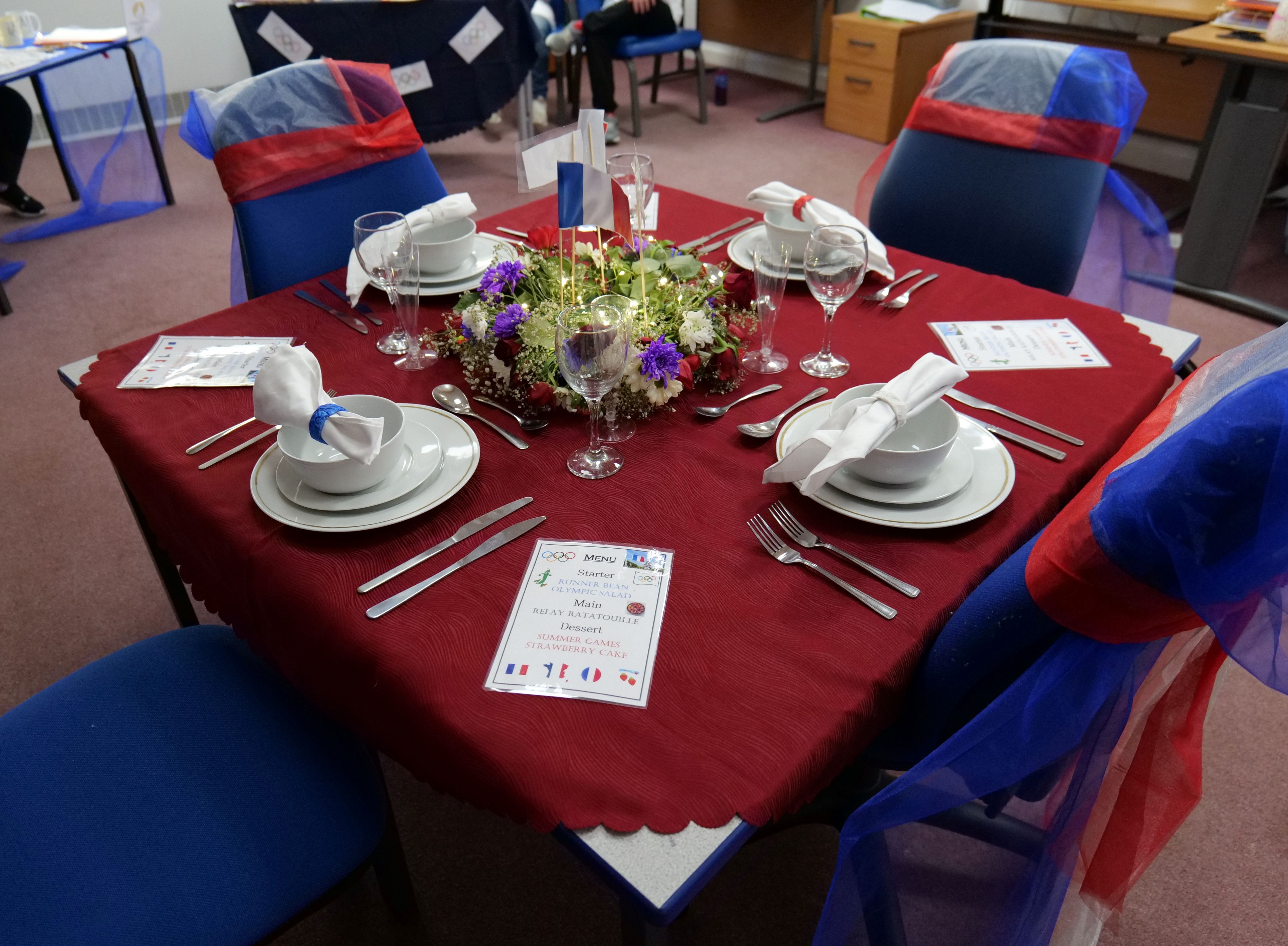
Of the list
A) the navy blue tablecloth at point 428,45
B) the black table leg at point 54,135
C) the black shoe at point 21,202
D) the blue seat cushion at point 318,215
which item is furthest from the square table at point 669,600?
the black shoe at point 21,202

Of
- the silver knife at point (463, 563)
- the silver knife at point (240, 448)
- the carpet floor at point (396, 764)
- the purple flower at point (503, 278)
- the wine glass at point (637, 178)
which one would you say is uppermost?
the wine glass at point (637, 178)

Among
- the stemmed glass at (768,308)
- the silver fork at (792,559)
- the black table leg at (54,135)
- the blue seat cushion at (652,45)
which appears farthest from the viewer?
the blue seat cushion at (652,45)

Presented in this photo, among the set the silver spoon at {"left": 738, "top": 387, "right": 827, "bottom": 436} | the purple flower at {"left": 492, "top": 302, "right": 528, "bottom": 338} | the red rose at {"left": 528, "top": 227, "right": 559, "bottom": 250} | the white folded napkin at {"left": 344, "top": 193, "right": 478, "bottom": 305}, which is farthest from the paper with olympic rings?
the white folded napkin at {"left": 344, "top": 193, "right": 478, "bottom": 305}

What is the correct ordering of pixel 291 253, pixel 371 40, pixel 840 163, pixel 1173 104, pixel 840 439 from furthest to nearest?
pixel 840 163 → pixel 1173 104 → pixel 371 40 → pixel 291 253 → pixel 840 439

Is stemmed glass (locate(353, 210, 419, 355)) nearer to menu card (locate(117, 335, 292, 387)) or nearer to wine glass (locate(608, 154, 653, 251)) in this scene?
menu card (locate(117, 335, 292, 387))

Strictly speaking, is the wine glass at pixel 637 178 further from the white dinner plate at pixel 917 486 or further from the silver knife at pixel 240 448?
the silver knife at pixel 240 448

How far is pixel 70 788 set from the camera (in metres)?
1.02

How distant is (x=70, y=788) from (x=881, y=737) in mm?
947

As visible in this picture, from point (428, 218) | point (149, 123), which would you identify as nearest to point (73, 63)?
point (149, 123)

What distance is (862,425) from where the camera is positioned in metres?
0.98

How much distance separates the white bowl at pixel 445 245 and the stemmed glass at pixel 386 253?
3.7 inches

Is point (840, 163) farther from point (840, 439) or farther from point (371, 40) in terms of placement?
point (840, 439)

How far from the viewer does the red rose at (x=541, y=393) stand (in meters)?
1.12

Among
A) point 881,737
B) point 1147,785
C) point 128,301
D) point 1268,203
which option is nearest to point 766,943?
point 881,737
